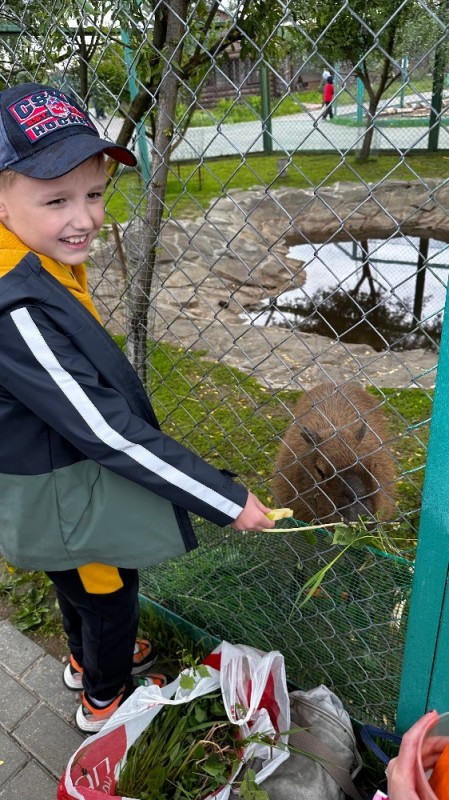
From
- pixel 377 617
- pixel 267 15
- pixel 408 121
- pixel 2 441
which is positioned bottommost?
pixel 377 617

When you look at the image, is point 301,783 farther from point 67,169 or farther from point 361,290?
point 361,290

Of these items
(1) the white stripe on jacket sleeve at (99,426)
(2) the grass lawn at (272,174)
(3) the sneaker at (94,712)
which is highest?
(2) the grass lawn at (272,174)

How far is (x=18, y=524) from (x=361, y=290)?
25.0 ft

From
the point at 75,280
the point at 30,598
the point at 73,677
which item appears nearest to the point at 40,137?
the point at 75,280

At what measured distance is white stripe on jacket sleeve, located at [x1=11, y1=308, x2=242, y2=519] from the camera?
1.46m

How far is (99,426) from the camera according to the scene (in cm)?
152

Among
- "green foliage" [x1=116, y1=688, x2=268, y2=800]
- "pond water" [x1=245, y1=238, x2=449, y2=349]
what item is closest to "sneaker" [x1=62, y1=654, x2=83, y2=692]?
"green foliage" [x1=116, y1=688, x2=268, y2=800]

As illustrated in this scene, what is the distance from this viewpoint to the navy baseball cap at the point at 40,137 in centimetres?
144

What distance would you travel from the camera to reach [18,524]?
69.8 inches

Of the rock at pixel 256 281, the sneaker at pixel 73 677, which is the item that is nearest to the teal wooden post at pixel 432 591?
the rock at pixel 256 281

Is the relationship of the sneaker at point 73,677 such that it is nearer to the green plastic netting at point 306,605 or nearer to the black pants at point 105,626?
the black pants at point 105,626

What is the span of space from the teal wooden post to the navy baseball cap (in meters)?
0.97

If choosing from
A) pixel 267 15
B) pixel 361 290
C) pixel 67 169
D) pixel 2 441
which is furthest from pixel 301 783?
pixel 361 290

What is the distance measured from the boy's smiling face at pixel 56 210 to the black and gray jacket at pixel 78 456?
3.4 inches
